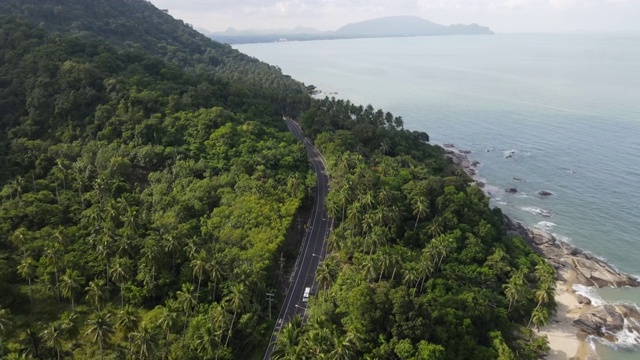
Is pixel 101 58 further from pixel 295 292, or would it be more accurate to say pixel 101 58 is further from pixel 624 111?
pixel 624 111

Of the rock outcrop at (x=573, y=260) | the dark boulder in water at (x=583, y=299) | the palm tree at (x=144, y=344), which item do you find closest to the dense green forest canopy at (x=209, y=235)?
the palm tree at (x=144, y=344)

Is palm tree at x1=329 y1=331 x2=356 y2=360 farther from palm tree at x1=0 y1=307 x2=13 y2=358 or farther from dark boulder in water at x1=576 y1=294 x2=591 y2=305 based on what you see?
dark boulder in water at x1=576 y1=294 x2=591 y2=305

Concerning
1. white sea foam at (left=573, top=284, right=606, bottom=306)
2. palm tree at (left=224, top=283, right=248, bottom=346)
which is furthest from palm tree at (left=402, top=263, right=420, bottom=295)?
white sea foam at (left=573, top=284, right=606, bottom=306)

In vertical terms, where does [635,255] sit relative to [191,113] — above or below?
below

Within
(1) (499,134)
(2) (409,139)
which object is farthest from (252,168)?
(1) (499,134)

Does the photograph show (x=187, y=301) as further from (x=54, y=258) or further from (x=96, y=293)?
(x=54, y=258)
